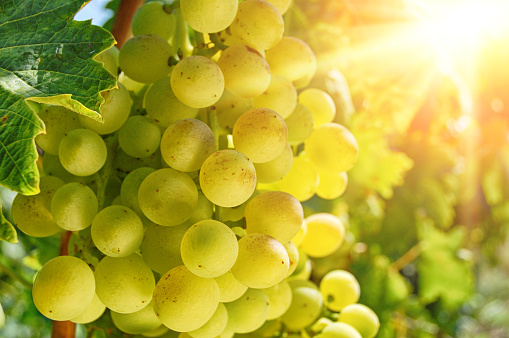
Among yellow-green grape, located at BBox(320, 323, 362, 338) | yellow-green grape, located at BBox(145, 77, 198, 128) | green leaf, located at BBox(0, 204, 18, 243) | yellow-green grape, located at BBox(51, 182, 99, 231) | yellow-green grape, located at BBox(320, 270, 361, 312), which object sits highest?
yellow-green grape, located at BBox(145, 77, 198, 128)

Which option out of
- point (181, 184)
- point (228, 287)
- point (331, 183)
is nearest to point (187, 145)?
point (181, 184)

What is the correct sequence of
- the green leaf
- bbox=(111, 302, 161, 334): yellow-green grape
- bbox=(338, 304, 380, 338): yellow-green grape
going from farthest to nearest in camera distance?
1. bbox=(338, 304, 380, 338): yellow-green grape
2. bbox=(111, 302, 161, 334): yellow-green grape
3. the green leaf

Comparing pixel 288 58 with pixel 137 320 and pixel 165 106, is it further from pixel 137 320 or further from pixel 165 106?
pixel 137 320

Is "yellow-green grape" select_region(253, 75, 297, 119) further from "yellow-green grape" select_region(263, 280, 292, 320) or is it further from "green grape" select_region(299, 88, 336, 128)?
"yellow-green grape" select_region(263, 280, 292, 320)

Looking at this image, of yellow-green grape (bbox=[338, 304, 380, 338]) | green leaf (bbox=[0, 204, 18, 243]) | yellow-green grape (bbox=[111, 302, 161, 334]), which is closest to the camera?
green leaf (bbox=[0, 204, 18, 243])

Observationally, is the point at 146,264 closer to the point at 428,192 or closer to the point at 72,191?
the point at 72,191

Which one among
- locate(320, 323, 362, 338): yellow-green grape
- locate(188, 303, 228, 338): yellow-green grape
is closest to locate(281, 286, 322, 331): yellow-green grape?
locate(320, 323, 362, 338): yellow-green grape

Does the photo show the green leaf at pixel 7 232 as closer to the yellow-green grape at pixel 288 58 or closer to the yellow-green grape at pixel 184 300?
the yellow-green grape at pixel 184 300
